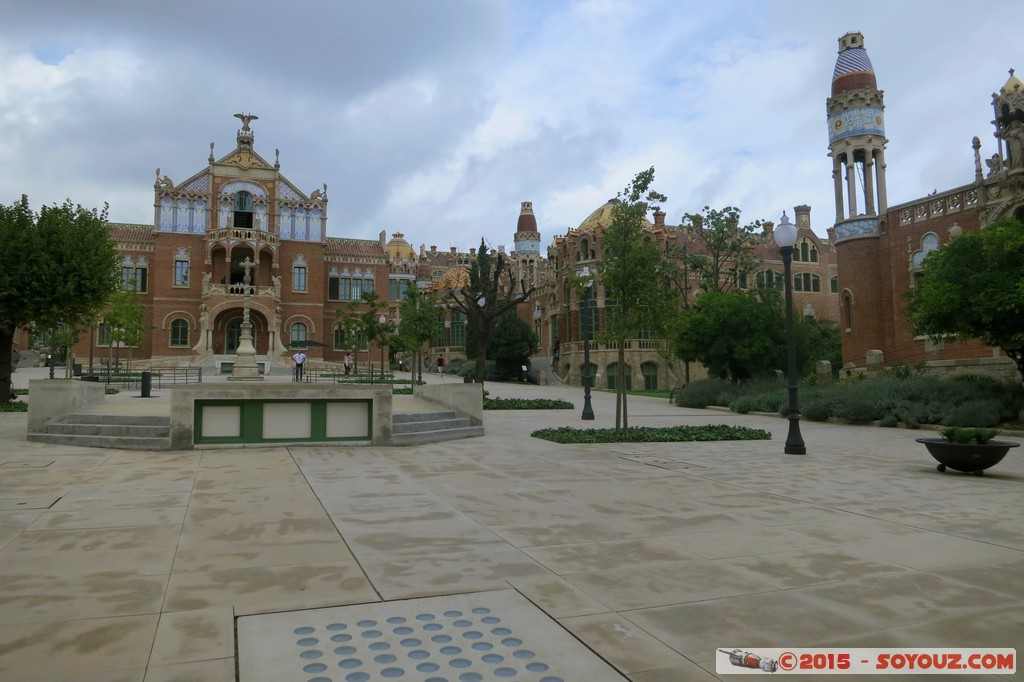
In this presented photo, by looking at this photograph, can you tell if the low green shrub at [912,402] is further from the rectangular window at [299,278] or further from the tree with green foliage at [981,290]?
the rectangular window at [299,278]

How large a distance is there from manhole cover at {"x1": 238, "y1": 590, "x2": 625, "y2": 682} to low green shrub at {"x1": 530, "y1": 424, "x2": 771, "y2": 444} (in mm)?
10805

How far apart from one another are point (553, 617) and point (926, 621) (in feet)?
7.52

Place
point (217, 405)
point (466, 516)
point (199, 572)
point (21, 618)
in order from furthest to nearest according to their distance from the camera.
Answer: point (217, 405)
point (466, 516)
point (199, 572)
point (21, 618)

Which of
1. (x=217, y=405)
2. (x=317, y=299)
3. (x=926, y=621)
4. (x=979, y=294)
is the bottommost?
(x=926, y=621)

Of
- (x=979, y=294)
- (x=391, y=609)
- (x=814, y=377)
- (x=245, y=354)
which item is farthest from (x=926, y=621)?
(x=814, y=377)

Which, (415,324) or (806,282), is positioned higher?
(806,282)

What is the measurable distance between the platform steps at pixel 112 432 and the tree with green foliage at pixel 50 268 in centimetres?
606

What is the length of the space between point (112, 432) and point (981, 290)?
2133 centimetres

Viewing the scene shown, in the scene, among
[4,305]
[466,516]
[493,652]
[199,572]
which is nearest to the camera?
[493,652]

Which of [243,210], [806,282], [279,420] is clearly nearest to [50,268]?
[279,420]

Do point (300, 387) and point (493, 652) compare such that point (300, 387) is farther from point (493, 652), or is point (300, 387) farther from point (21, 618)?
point (493, 652)

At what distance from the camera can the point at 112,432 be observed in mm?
13492

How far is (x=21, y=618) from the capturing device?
421 centimetres

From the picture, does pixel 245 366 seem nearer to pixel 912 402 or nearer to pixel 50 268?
pixel 50 268
